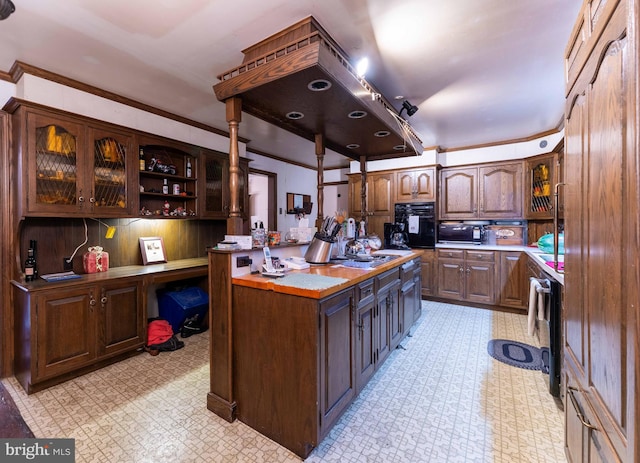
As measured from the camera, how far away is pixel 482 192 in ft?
15.0

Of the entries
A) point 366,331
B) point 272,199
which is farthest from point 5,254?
point 272,199

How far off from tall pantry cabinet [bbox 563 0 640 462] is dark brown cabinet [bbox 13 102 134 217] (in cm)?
341

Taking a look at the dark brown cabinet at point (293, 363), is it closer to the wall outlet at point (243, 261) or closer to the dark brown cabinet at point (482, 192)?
the wall outlet at point (243, 261)

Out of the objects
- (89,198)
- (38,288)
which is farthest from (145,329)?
(89,198)

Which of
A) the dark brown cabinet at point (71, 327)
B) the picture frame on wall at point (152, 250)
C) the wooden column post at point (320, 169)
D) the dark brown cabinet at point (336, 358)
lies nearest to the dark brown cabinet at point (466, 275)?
the wooden column post at point (320, 169)

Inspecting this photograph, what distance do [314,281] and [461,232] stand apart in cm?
398

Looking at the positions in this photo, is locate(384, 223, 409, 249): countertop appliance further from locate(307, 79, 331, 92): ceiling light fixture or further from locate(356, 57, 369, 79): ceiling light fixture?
locate(307, 79, 331, 92): ceiling light fixture

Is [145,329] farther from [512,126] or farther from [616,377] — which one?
[512,126]

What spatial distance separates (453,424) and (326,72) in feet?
7.80

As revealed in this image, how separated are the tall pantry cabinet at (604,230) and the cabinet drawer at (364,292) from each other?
1.09 m

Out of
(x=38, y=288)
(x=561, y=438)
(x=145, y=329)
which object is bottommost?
(x=561, y=438)

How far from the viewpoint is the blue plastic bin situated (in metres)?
3.20

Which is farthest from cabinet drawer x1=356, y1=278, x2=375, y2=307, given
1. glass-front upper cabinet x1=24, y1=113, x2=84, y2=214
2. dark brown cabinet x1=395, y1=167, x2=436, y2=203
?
dark brown cabinet x1=395, y1=167, x2=436, y2=203

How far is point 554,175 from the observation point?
3.88 m
